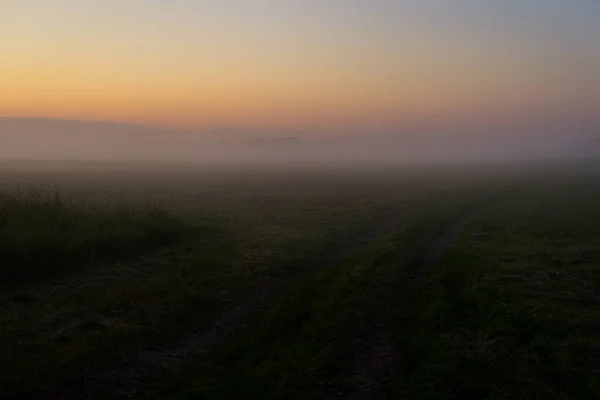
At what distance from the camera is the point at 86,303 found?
1518 centimetres

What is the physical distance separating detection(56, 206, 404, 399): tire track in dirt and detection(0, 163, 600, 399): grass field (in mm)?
49

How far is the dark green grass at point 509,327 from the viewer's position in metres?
9.64

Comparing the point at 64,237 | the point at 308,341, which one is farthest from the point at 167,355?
the point at 64,237

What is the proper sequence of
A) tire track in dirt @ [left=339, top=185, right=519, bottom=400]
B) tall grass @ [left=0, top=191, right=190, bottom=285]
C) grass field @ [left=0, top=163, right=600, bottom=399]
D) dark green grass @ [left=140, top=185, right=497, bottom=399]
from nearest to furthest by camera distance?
tire track in dirt @ [left=339, top=185, right=519, bottom=400] → dark green grass @ [left=140, top=185, right=497, bottom=399] → grass field @ [left=0, top=163, right=600, bottom=399] → tall grass @ [left=0, top=191, right=190, bottom=285]

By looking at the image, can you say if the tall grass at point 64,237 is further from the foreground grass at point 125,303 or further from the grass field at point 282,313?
the foreground grass at point 125,303

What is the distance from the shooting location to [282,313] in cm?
1433

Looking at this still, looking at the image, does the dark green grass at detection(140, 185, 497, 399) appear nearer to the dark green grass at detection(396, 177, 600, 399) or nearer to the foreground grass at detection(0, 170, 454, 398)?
the dark green grass at detection(396, 177, 600, 399)

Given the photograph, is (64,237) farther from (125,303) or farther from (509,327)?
(509,327)

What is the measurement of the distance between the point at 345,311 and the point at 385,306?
147cm

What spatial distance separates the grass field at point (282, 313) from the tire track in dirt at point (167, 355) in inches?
1.9

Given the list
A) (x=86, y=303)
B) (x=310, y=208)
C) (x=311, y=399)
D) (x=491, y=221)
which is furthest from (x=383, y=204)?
(x=311, y=399)

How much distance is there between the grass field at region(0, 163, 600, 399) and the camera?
32.7ft

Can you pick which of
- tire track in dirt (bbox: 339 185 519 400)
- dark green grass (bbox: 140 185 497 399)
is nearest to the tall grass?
dark green grass (bbox: 140 185 497 399)

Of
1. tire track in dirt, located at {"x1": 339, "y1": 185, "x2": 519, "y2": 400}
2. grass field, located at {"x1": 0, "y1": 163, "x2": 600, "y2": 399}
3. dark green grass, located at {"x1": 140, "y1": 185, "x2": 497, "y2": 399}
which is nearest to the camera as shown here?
tire track in dirt, located at {"x1": 339, "y1": 185, "x2": 519, "y2": 400}
